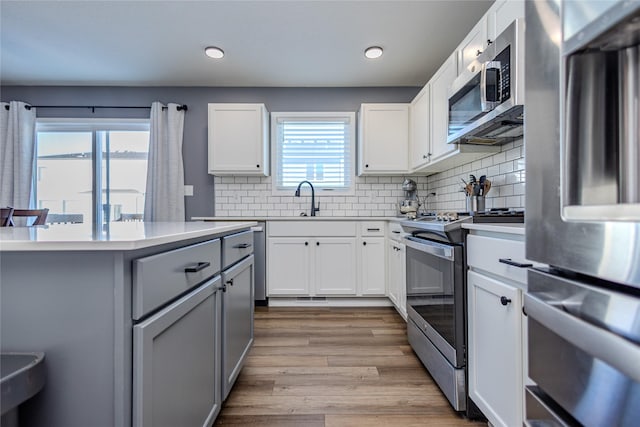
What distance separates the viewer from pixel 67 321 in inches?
26.4

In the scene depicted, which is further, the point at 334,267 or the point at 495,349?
the point at 334,267

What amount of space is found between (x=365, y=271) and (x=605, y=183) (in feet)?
8.65

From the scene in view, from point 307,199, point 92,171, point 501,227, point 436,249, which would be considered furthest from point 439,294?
point 92,171

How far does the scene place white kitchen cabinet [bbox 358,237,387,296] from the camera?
3023 mm

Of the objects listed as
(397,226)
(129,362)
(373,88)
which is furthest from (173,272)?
(373,88)

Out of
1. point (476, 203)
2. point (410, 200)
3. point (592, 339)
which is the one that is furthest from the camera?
point (410, 200)

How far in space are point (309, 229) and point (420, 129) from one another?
1.44 meters

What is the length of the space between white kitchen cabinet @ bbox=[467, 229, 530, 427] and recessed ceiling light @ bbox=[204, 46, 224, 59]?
105 inches

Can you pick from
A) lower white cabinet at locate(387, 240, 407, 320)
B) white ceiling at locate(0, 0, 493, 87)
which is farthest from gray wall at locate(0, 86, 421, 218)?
lower white cabinet at locate(387, 240, 407, 320)

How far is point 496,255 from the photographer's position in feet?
3.84

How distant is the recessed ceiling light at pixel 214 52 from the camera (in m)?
2.76

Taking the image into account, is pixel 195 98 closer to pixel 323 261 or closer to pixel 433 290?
pixel 323 261

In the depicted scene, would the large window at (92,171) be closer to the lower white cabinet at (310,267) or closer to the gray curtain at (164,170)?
the gray curtain at (164,170)

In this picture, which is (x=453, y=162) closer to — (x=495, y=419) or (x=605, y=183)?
(x=495, y=419)
